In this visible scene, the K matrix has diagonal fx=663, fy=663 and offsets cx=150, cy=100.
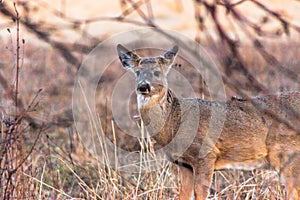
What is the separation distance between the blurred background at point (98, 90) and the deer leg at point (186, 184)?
0.19 metres

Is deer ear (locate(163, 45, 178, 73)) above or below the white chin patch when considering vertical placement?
above

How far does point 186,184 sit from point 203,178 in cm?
24

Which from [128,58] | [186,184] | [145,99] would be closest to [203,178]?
[186,184]

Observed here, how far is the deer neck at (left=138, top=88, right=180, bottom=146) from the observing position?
5.30 meters

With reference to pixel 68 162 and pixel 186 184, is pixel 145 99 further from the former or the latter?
pixel 68 162

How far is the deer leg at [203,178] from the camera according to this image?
5.12 m

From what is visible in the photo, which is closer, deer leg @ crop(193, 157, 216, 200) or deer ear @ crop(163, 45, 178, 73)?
deer leg @ crop(193, 157, 216, 200)

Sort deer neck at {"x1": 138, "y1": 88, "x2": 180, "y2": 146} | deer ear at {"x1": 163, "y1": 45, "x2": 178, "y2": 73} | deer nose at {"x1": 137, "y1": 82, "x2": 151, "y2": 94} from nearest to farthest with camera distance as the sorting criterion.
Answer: deer nose at {"x1": 137, "y1": 82, "x2": 151, "y2": 94} < deer neck at {"x1": 138, "y1": 88, "x2": 180, "y2": 146} < deer ear at {"x1": 163, "y1": 45, "x2": 178, "y2": 73}

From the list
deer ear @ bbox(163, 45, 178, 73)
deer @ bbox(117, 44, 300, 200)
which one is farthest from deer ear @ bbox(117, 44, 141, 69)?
deer ear @ bbox(163, 45, 178, 73)

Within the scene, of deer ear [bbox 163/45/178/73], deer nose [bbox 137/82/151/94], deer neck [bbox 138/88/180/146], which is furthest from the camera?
deer ear [bbox 163/45/178/73]

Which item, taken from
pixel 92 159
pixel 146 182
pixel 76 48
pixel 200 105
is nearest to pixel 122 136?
pixel 92 159

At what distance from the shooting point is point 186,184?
5344mm

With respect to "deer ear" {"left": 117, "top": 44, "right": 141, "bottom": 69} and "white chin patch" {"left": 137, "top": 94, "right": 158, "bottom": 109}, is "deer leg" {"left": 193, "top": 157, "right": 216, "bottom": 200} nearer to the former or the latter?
"white chin patch" {"left": 137, "top": 94, "right": 158, "bottom": 109}

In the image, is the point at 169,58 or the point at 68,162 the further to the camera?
the point at 68,162
